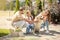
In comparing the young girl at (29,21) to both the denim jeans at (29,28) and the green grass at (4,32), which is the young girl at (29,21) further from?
the green grass at (4,32)

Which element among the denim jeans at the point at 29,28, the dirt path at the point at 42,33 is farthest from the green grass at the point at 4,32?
the denim jeans at the point at 29,28

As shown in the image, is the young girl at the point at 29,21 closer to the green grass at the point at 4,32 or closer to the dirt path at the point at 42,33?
the dirt path at the point at 42,33

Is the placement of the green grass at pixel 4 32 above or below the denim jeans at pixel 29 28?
below

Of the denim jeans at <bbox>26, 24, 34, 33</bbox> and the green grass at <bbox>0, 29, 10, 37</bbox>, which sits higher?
the denim jeans at <bbox>26, 24, 34, 33</bbox>

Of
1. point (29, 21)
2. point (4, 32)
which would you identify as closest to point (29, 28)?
point (29, 21)

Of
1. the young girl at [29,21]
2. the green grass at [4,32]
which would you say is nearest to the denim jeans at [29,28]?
the young girl at [29,21]

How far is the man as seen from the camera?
3.23 m

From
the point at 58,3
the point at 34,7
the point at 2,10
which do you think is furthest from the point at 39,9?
the point at 2,10

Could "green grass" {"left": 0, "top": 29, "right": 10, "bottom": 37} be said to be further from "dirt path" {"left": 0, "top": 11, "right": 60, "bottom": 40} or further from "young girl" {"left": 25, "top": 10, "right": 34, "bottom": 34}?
"young girl" {"left": 25, "top": 10, "right": 34, "bottom": 34}

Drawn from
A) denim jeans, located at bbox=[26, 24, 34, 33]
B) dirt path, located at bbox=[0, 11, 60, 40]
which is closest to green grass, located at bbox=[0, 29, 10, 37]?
dirt path, located at bbox=[0, 11, 60, 40]

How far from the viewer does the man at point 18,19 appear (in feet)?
10.6

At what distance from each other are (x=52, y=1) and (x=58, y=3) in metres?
0.08

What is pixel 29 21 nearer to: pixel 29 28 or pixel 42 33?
pixel 29 28

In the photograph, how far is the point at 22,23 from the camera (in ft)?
10.6
